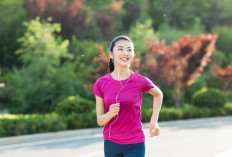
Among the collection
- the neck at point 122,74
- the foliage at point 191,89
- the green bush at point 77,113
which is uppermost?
the neck at point 122,74

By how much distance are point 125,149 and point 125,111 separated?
1.03ft

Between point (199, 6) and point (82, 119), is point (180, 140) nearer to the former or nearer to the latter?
point (82, 119)

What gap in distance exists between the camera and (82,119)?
1795 centimetres

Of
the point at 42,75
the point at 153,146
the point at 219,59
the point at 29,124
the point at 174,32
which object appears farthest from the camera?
the point at 174,32

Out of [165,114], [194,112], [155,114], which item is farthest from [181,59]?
[155,114]

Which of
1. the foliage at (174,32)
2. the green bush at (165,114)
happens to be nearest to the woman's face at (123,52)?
the green bush at (165,114)

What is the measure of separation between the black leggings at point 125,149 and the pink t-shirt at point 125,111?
0.11 feet

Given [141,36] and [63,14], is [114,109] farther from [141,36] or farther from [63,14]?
[141,36]

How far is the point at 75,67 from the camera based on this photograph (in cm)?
2942

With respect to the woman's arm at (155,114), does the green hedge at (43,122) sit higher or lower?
lower

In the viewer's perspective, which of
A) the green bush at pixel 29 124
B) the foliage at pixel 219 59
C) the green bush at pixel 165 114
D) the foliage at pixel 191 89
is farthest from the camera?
the foliage at pixel 219 59

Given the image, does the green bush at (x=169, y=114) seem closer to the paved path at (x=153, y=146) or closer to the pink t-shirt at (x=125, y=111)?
the paved path at (x=153, y=146)

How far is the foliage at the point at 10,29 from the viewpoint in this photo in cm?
3102

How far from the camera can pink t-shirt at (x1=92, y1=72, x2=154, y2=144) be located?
445cm
